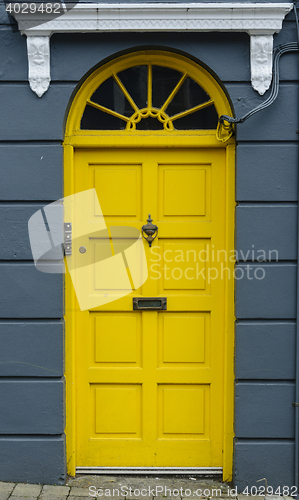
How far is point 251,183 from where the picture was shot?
3348mm

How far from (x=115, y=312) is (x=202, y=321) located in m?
0.74

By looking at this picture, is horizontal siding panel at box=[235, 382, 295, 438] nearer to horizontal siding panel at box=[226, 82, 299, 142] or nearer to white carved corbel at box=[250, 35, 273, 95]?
horizontal siding panel at box=[226, 82, 299, 142]

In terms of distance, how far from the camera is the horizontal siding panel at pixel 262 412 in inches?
133

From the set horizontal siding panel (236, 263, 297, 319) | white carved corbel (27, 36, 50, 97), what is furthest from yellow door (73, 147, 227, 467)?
white carved corbel (27, 36, 50, 97)

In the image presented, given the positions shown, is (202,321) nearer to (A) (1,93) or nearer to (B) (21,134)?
(B) (21,134)

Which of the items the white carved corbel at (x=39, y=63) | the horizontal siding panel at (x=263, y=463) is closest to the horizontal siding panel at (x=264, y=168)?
the white carved corbel at (x=39, y=63)

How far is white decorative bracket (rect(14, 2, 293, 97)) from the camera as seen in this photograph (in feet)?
10.5

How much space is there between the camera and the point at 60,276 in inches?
133

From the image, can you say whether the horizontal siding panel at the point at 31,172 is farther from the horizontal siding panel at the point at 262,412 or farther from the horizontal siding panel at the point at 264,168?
the horizontal siding panel at the point at 262,412

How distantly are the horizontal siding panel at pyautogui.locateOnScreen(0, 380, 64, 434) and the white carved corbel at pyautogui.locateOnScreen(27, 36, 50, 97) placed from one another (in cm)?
235

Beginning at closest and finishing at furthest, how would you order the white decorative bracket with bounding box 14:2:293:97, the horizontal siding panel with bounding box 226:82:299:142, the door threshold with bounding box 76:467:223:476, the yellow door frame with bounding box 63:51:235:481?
the white decorative bracket with bounding box 14:2:293:97 → the horizontal siding panel with bounding box 226:82:299:142 → the yellow door frame with bounding box 63:51:235:481 → the door threshold with bounding box 76:467:223:476

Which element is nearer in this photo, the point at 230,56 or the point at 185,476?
the point at 230,56

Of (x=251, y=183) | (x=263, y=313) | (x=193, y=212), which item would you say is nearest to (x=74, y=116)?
(x=193, y=212)

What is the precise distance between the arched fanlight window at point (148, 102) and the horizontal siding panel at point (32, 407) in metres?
2.20
